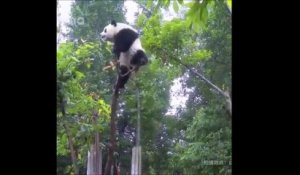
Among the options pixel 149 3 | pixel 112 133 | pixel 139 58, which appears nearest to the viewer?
pixel 149 3

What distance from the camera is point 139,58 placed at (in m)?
1.16

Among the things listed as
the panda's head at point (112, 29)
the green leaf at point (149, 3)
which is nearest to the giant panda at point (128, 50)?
the panda's head at point (112, 29)

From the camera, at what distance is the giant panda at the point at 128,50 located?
1.11 meters

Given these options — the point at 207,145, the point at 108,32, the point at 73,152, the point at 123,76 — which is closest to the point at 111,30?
the point at 108,32

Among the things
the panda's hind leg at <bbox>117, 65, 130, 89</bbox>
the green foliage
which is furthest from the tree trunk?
the green foliage

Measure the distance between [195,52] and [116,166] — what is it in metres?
0.46

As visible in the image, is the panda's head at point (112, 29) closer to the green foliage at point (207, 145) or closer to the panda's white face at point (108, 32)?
the panda's white face at point (108, 32)

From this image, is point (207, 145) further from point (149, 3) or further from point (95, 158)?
point (149, 3)

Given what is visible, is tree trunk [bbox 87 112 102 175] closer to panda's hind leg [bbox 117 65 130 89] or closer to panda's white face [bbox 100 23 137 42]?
panda's hind leg [bbox 117 65 130 89]

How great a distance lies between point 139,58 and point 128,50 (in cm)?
5
